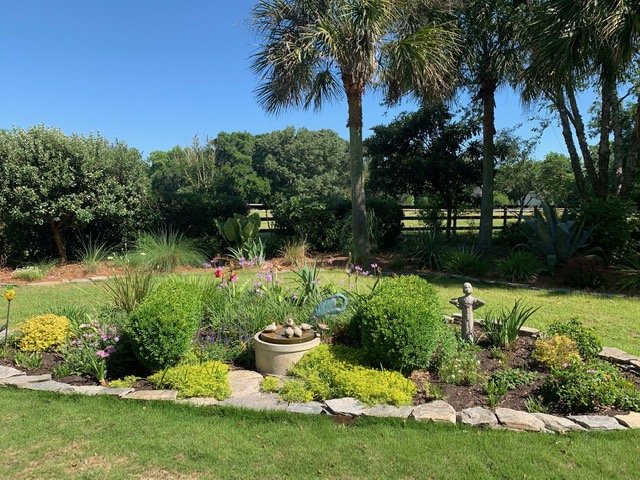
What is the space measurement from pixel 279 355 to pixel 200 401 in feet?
2.69

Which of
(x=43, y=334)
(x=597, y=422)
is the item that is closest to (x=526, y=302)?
(x=597, y=422)

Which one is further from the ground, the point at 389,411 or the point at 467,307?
the point at 467,307

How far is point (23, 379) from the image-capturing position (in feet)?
12.0

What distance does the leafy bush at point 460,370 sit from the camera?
3.49m

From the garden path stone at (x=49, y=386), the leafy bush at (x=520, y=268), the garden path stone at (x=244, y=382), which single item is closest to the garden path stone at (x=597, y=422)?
the garden path stone at (x=244, y=382)

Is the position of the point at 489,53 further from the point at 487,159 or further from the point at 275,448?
the point at 275,448

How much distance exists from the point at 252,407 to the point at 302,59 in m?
7.46

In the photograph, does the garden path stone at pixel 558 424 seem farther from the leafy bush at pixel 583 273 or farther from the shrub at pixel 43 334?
the leafy bush at pixel 583 273

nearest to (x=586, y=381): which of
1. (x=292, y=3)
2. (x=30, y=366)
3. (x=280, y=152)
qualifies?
(x=30, y=366)

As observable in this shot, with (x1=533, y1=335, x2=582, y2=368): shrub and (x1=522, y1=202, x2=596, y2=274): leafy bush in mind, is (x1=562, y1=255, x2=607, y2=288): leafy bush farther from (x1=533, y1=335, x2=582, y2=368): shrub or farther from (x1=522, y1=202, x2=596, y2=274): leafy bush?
(x1=533, y1=335, x2=582, y2=368): shrub

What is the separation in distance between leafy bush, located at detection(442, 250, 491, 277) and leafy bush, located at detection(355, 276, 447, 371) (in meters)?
5.33

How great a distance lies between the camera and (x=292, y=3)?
927cm

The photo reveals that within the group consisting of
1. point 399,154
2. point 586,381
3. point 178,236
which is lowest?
point 586,381

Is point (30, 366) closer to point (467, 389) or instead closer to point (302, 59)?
point (467, 389)
